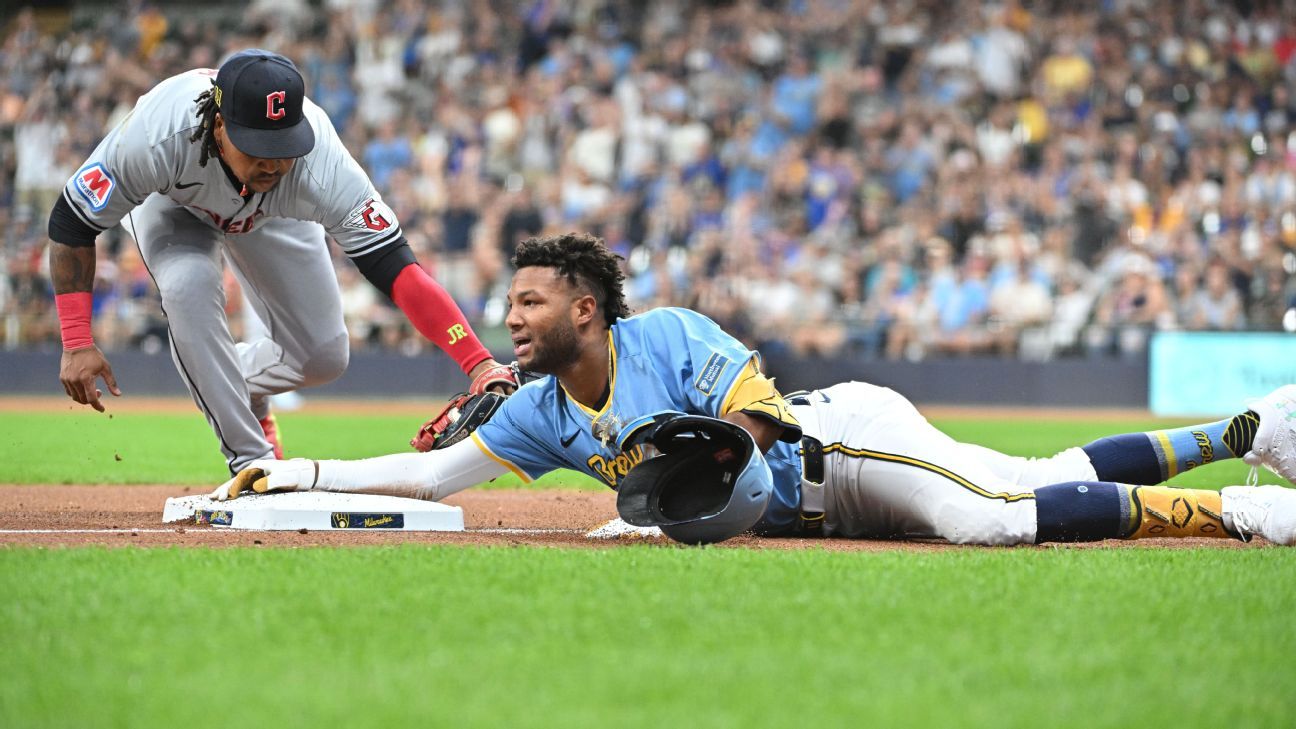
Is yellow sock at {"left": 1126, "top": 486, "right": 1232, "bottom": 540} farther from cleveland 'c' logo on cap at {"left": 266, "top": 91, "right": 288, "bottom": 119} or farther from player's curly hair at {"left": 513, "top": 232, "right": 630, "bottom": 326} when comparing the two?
cleveland 'c' logo on cap at {"left": 266, "top": 91, "right": 288, "bottom": 119}

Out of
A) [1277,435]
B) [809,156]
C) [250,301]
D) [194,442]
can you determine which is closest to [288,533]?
[250,301]

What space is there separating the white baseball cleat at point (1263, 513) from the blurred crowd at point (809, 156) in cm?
1138

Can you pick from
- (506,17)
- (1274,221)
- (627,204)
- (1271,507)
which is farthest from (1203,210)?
(1271,507)

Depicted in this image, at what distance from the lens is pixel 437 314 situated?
6.50 meters

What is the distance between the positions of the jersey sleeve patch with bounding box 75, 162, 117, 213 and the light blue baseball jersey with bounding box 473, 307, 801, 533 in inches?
72.8

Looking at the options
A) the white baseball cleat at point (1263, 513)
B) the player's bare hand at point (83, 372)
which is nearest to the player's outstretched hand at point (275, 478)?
the player's bare hand at point (83, 372)

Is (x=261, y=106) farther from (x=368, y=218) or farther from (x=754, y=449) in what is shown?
(x=754, y=449)

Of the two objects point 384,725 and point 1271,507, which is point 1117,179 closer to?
point 1271,507

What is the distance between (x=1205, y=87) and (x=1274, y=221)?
252cm

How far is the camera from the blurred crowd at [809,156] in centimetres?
1661

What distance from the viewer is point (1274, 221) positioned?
1642 centimetres

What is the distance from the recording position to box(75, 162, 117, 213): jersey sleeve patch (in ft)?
19.6

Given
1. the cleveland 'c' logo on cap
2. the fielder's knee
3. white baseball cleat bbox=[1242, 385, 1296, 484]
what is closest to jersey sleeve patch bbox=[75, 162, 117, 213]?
the cleveland 'c' logo on cap

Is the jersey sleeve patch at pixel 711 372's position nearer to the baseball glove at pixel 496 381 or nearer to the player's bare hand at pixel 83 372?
the baseball glove at pixel 496 381
